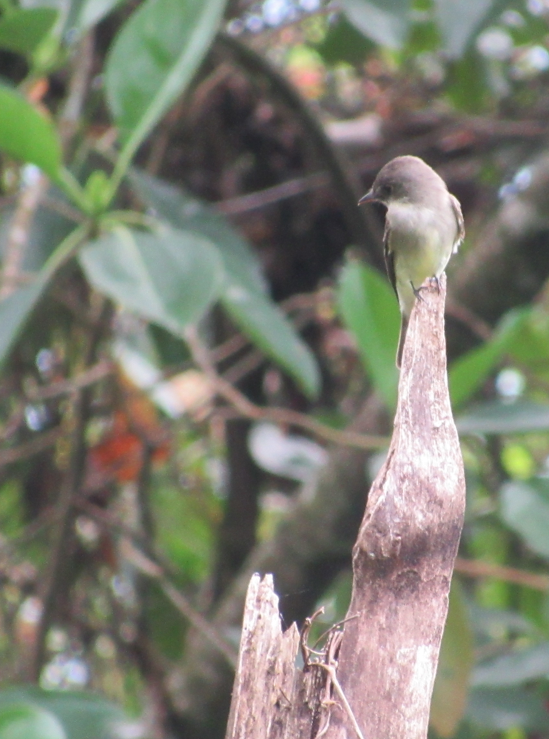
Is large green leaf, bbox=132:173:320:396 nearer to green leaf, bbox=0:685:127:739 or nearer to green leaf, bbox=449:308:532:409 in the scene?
green leaf, bbox=449:308:532:409

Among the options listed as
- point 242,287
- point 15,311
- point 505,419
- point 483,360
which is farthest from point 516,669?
point 15,311

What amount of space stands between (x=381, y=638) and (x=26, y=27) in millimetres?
1788

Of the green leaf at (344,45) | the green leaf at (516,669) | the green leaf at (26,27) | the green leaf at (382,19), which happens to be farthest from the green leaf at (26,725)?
the green leaf at (344,45)

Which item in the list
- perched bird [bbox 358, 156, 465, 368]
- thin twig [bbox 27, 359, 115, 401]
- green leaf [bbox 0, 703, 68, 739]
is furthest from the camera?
thin twig [bbox 27, 359, 115, 401]

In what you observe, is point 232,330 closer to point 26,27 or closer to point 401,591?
point 26,27

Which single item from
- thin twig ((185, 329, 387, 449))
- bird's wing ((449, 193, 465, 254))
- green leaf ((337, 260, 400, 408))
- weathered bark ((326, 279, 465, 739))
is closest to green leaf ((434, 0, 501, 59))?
bird's wing ((449, 193, 465, 254))

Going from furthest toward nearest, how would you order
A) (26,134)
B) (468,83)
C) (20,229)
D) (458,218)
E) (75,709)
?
1. (468,83)
2. (20,229)
3. (458,218)
4. (75,709)
5. (26,134)

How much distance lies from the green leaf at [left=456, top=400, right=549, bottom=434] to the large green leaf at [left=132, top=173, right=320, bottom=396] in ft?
1.41

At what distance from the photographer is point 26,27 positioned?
8.07ft

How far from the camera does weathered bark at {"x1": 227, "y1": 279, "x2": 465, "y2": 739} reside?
49.9 inches

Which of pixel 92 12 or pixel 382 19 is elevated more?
pixel 382 19

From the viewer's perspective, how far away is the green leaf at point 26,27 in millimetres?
2408

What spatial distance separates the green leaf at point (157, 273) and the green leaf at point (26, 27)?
495 millimetres

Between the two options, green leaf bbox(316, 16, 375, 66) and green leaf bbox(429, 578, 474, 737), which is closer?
green leaf bbox(429, 578, 474, 737)
